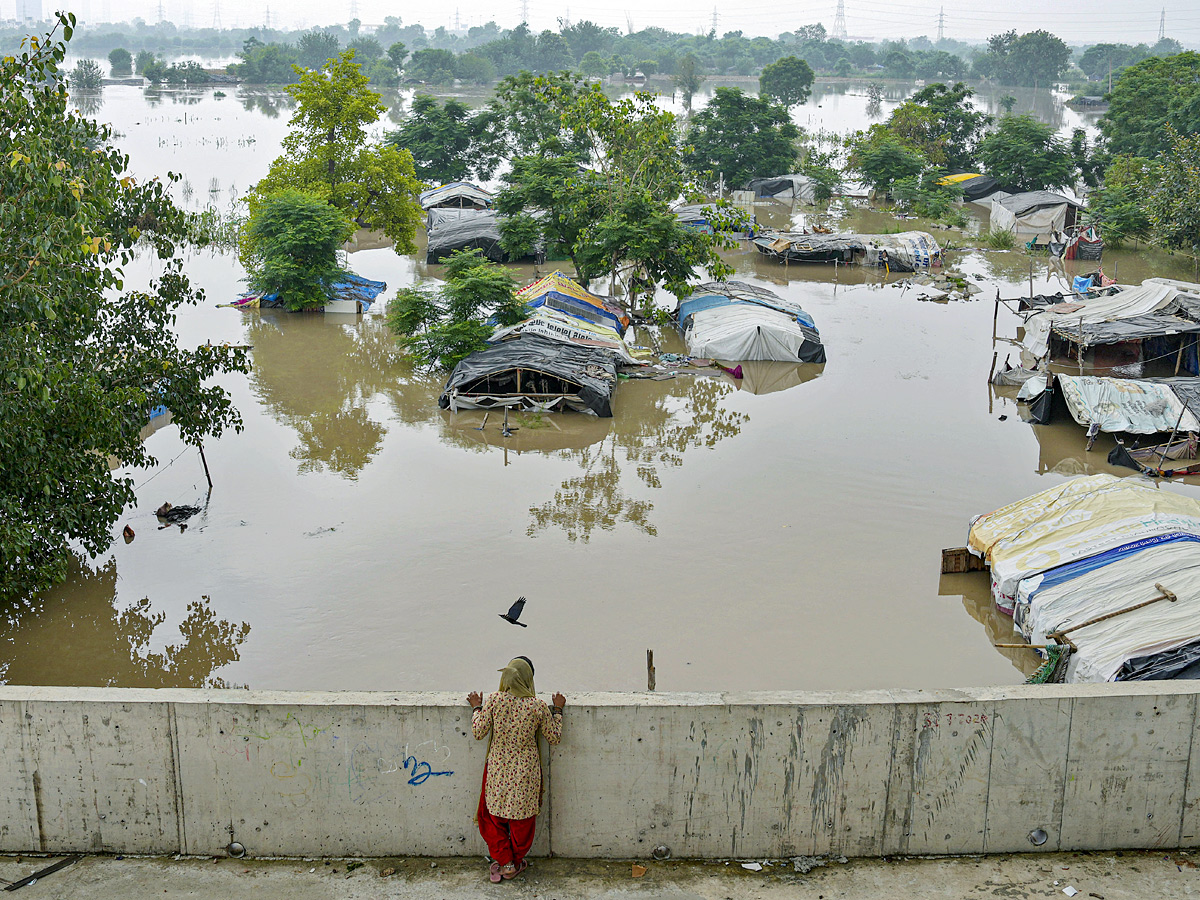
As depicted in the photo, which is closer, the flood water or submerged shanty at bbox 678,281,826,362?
the flood water

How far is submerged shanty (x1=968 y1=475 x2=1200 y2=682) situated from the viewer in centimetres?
870

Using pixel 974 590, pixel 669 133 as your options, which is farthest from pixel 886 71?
pixel 974 590

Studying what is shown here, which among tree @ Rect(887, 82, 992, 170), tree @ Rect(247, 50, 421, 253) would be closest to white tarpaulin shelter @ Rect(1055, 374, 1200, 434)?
tree @ Rect(247, 50, 421, 253)

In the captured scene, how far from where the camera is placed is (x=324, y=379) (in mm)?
18812

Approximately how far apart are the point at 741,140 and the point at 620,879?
1573 inches

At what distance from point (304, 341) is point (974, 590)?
14696mm

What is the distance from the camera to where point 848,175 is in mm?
47406

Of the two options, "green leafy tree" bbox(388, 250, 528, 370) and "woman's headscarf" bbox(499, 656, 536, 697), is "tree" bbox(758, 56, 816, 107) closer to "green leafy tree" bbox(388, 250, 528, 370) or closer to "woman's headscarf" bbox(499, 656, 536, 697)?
"green leafy tree" bbox(388, 250, 528, 370)

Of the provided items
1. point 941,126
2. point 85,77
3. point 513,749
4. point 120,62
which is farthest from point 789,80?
point 513,749

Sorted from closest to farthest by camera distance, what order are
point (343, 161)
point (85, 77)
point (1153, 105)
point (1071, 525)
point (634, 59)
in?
point (1071, 525)
point (343, 161)
point (1153, 105)
point (85, 77)
point (634, 59)

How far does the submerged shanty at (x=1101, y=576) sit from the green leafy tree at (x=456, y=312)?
9936mm

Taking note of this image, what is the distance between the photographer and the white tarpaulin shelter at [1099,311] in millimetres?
19312

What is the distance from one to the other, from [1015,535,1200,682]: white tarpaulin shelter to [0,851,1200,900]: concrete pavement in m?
3.46

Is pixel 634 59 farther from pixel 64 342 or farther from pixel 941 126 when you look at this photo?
pixel 64 342
